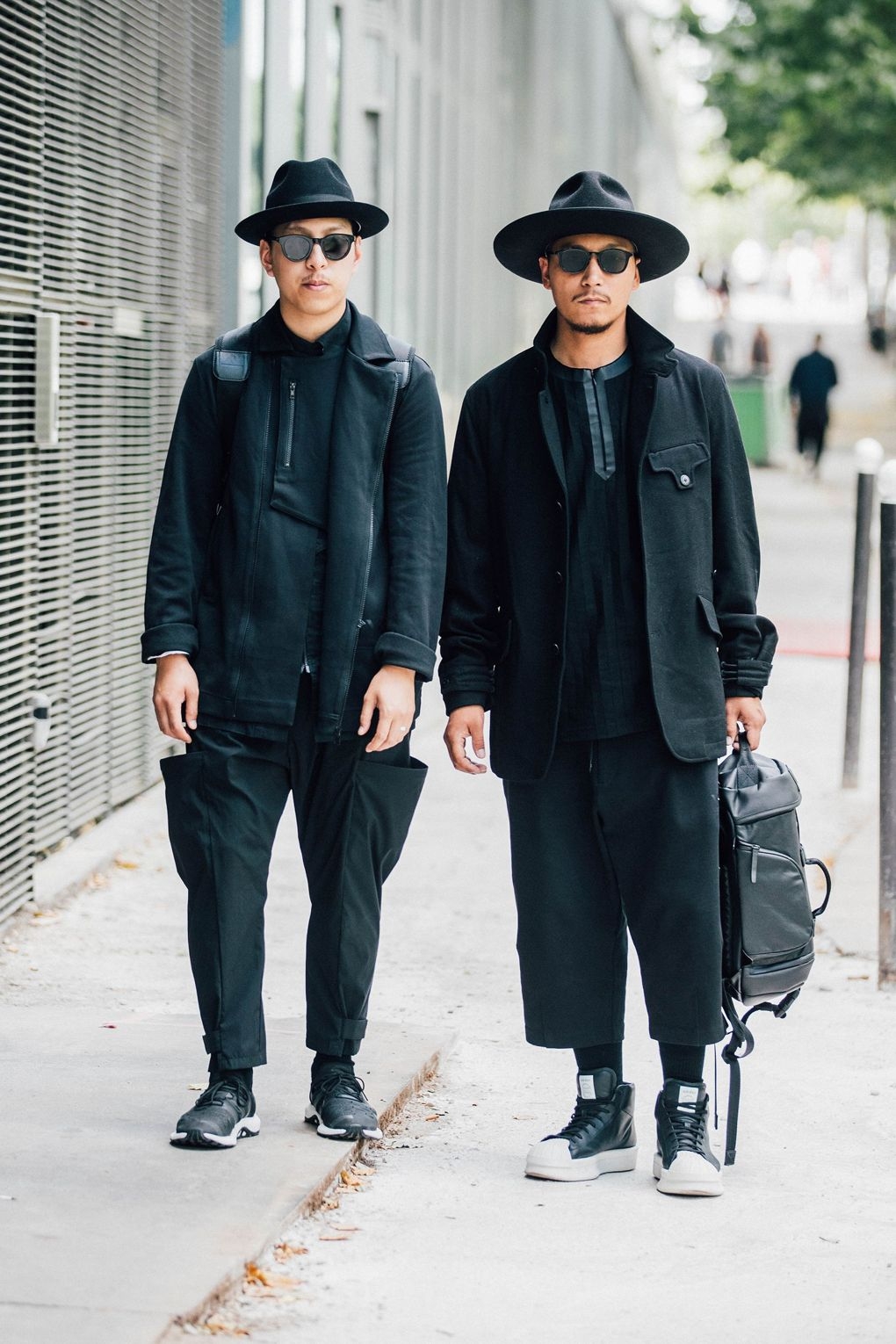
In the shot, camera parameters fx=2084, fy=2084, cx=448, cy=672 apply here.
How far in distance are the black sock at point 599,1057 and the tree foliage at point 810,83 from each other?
26.4 m

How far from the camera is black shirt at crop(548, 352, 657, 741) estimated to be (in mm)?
4164

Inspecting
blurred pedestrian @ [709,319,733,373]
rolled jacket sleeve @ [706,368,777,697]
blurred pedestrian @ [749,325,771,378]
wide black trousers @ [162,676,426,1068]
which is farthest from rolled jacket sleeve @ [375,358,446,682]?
blurred pedestrian @ [709,319,733,373]

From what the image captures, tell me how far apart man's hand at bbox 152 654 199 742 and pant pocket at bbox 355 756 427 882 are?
0.36 m

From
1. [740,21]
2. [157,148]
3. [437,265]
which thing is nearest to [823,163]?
[740,21]

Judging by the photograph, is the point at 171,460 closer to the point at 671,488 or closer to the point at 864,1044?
the point at 671,488

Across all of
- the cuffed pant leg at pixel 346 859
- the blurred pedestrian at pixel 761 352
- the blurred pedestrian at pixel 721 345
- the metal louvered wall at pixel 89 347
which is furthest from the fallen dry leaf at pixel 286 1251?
the blurred pedestrian at pixel 721 345

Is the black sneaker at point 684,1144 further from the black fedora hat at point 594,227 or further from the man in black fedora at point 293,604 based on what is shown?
the black fedora hat at point 594,227

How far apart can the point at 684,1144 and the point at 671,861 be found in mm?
583

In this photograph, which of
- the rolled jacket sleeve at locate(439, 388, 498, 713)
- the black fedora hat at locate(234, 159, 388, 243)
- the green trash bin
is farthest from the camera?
the green trash bin

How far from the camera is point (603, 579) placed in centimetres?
417

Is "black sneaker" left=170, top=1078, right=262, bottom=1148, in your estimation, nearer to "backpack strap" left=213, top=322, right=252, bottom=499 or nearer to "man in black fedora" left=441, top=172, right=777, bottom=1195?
"man in black fedora" left=441, top=172, right=777, bottom=1195

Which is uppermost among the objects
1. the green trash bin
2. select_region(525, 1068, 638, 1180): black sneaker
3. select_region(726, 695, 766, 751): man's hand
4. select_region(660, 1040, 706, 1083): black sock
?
the green trash bin

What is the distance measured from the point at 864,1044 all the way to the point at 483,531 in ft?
6.73

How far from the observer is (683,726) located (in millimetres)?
4141
